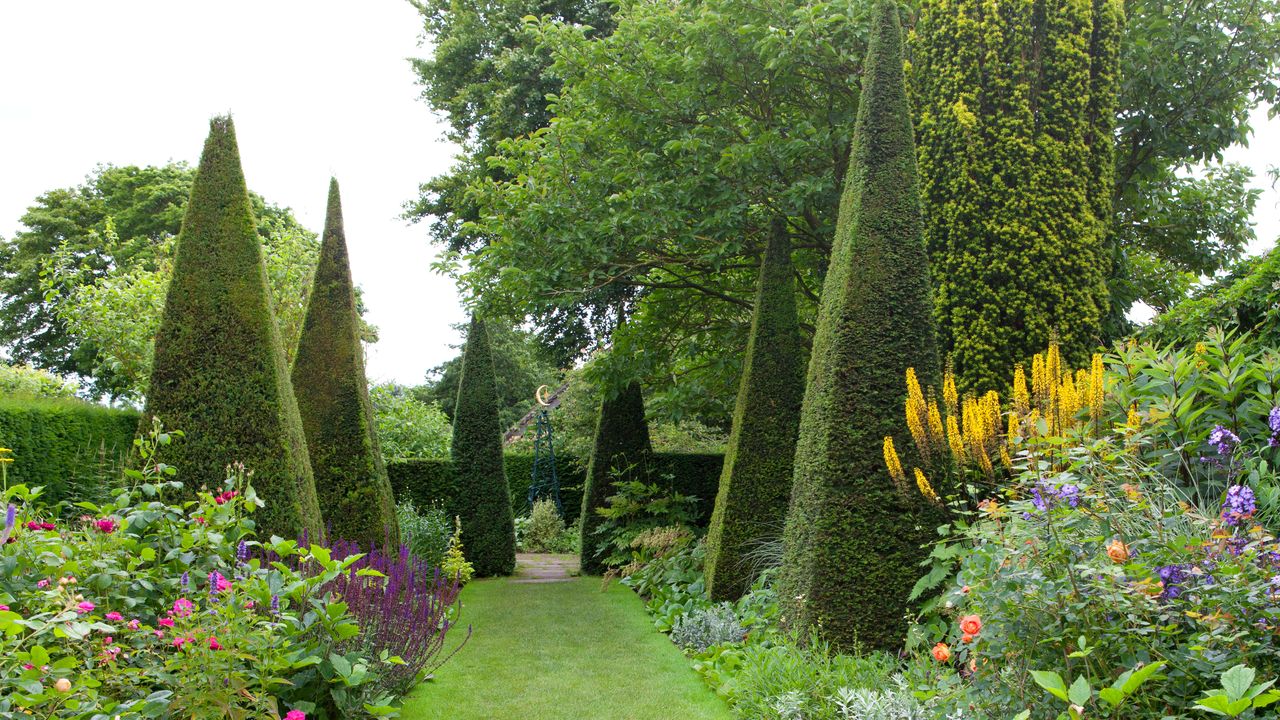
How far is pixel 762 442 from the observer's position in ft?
27.8

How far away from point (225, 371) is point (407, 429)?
11.4 m

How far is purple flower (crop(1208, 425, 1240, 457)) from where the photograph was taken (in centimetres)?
386

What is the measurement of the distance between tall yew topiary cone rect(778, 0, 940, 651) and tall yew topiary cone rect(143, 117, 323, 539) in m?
3.45

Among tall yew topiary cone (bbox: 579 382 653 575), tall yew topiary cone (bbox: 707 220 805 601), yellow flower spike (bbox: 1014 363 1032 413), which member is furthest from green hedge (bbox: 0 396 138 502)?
yellow flower spike (bbox: 1014 363 1032 413)

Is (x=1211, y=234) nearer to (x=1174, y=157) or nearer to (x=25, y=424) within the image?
(x=1174, y=157)

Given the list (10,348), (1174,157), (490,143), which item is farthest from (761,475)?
(10,348)

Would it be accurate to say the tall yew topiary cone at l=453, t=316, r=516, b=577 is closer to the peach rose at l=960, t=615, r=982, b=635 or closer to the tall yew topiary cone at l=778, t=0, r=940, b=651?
the tall yew topiary cone at l=778, t=0, r=940, b=651

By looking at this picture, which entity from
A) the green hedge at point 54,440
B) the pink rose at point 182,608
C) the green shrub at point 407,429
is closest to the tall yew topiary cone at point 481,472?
the green shrub at point 407,429

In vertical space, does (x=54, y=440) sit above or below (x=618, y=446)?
above

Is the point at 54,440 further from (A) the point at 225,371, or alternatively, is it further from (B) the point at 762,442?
(B) the point at 762,442

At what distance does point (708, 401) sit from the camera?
40.1ft

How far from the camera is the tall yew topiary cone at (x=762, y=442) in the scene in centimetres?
815

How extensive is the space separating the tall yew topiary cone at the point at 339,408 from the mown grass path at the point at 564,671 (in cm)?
148

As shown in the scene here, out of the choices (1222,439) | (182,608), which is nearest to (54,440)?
(182,608)
